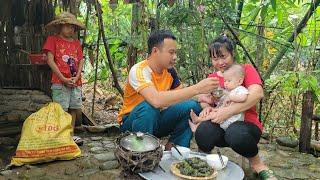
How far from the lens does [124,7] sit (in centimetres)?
648

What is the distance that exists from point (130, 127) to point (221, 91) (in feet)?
2.91

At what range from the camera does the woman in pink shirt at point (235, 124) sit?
317 centimetres

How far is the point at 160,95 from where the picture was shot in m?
3.23

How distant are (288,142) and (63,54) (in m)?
2.77

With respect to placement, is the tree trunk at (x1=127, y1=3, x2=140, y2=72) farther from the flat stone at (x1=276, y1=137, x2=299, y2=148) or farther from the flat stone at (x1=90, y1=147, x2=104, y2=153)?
the flat stone at (x1=276, y1=137, x2=299, y2=148)

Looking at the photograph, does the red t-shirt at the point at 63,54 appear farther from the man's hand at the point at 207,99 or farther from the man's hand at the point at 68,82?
the man's hand at the point at 207,99

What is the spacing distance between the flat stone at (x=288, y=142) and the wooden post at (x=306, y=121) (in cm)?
12

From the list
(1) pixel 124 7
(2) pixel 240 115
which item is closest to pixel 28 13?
(1) pixel 124 7

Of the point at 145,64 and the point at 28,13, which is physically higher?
the point at 28,13

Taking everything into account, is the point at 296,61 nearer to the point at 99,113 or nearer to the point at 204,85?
the point at 204,85

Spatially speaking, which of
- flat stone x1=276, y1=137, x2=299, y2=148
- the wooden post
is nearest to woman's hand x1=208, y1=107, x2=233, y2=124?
the wooden post

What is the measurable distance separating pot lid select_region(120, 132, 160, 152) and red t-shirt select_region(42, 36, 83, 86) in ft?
5.23

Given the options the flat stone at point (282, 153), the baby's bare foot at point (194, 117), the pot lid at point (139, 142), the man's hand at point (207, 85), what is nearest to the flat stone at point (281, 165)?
the flat stone at point (282, 153)

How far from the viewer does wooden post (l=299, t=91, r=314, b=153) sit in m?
4.19
